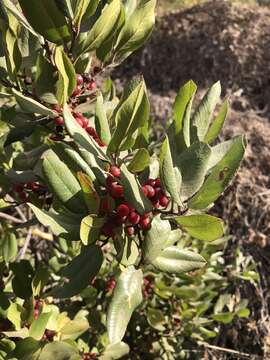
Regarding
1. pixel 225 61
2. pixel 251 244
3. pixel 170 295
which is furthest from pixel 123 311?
pixel 225 61

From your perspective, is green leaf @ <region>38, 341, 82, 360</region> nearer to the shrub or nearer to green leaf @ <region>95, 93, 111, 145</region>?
the shrub

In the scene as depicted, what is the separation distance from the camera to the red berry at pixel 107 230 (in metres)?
0.78

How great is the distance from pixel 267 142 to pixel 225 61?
4.28 feet

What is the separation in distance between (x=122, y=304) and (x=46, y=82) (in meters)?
0.42

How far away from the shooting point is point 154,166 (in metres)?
0.84

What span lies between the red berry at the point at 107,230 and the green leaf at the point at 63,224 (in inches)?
1.9

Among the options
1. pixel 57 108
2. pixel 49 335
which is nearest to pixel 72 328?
pixel 49 335

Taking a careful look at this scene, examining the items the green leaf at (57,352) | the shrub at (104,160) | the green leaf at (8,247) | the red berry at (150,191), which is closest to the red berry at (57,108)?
the shrub at (104,160)

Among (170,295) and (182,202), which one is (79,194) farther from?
(170,295)

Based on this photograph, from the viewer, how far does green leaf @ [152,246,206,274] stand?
840mm

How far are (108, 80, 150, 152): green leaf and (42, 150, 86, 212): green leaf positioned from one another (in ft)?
0.33

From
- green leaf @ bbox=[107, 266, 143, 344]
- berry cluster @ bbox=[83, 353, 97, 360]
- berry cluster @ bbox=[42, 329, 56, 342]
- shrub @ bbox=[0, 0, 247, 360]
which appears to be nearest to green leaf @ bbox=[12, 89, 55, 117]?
shrub @ bbox=[0, 0, 247, 360]

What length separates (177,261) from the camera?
2.81ft

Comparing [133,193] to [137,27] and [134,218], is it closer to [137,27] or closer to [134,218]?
[134,218]
